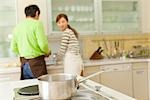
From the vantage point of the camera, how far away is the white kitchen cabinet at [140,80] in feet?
12.6

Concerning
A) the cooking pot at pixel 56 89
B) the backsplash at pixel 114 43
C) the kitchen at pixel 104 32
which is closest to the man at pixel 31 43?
the kitchen at pixel 104 32

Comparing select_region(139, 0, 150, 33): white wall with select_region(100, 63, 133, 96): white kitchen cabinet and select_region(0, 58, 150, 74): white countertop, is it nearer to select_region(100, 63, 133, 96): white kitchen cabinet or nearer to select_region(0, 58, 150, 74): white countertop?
select_region(0, 58, 150, 74): white countertop

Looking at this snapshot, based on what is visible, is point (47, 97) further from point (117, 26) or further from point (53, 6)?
point (117, 26)

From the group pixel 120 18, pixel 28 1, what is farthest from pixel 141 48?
pixel 28 1

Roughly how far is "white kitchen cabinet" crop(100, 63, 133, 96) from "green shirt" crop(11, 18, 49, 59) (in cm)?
100

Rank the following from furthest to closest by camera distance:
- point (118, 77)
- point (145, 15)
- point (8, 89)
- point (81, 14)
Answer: point (145, 15)
point (81, 14)
point (118, 77)
point (8, 89)

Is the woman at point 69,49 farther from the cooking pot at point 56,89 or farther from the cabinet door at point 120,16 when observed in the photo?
the cooking pot at point 56,89

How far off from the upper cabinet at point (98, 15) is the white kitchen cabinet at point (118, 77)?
59cm

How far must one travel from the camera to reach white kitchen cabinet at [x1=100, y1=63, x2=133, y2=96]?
371cm

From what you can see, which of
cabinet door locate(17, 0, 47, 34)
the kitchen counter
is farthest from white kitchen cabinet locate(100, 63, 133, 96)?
the kitchen counter

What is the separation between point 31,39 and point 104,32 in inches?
53.4

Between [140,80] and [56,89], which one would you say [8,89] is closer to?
[56,89]

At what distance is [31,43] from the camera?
10.0ft

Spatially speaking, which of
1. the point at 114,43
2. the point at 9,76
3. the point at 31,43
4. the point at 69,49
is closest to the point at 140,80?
the point at 114,43
